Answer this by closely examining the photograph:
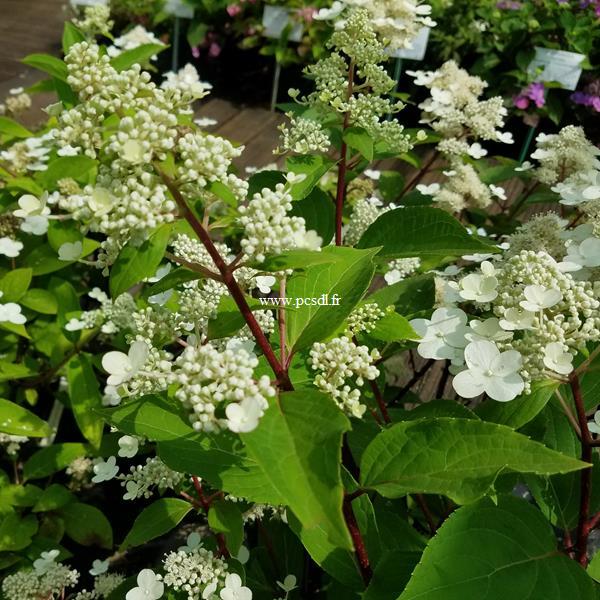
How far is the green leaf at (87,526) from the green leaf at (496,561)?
3.28 ft

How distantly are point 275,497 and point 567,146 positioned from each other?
3.55 ft

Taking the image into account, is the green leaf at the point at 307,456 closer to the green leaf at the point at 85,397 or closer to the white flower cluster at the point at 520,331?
the white flower cluster at the point at 520,331

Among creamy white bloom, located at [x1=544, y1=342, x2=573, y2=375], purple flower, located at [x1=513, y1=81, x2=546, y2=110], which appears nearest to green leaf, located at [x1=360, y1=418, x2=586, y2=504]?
creamy white bloom, located at [x1=544, y1=342, x2=573, y2=375]

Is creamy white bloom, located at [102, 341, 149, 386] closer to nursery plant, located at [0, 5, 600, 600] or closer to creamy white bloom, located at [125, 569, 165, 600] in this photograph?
nursery plant, located at [0, 5, 600, 600]

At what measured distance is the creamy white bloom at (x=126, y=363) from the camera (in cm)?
67

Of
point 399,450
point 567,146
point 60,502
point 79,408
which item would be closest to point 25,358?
point 79,408

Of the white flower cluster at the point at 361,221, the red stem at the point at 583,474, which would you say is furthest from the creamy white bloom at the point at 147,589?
the white flower cluster at the point at 361,221

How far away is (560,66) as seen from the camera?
8.55 ft

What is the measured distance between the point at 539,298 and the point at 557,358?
0.24 ft

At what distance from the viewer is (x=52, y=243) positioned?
158cm

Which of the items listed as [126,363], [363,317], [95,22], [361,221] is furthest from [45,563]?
[95,22]

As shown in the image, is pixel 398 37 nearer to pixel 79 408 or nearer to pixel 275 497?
pixel 275 497

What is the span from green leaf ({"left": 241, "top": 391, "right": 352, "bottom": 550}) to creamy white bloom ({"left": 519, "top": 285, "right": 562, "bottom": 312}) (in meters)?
0.29

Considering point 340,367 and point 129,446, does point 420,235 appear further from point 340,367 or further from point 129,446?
point 129,446
